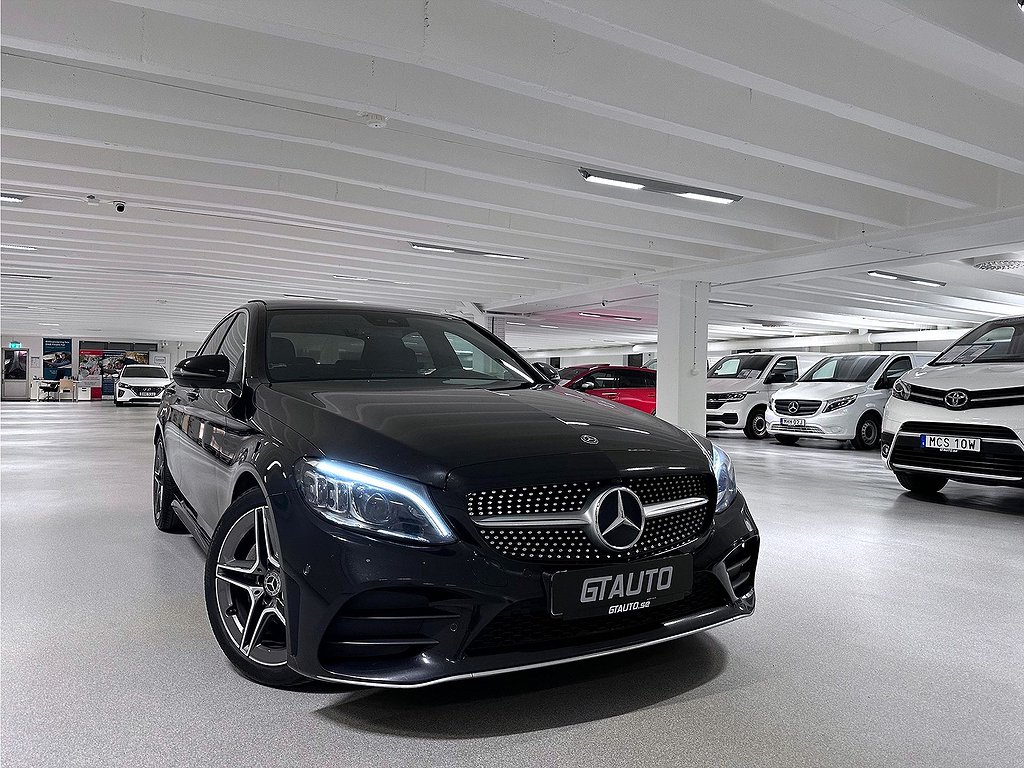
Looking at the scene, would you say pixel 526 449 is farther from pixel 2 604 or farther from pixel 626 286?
pixel 626 286

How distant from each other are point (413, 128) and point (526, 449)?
4641mm

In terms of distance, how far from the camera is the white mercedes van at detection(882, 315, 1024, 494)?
5.02 m

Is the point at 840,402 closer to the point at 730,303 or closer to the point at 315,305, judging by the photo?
the point at 730,303

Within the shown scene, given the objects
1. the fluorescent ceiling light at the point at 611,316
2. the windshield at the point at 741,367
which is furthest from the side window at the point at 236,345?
the fluorescent ceiling light at the point at 611,316

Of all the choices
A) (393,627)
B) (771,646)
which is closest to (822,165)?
(771,646)

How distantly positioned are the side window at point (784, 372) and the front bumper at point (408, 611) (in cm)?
1197

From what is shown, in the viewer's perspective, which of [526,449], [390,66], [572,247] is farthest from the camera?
[572,247]

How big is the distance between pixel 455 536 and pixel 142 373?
2316 cm

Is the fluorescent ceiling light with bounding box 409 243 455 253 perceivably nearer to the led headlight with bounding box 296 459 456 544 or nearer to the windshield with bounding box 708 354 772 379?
the windshield with bounding box 708 354 772 379

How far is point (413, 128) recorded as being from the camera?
606 cm

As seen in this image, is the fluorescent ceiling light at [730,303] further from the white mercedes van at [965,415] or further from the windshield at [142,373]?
the windshield at [142,373]

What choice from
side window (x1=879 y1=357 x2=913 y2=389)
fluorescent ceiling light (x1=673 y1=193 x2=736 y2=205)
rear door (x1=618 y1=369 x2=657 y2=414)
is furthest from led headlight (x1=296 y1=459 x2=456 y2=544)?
rear door (x1=618 y1=369 x2=657 y2=414)

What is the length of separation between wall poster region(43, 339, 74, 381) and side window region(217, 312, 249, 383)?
33.0m

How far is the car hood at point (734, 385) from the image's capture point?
13.0 m
